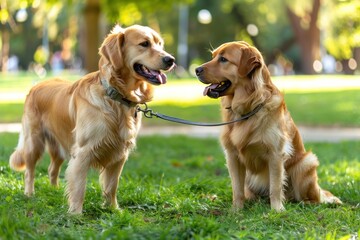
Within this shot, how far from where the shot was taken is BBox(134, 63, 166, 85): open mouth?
5385mm

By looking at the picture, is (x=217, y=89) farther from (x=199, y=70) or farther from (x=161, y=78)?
(x=161, y=78)

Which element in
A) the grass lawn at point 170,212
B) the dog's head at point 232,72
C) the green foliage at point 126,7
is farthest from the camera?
the green foliage at point 126,7

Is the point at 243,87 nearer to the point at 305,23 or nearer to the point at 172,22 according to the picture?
the point at 305,23

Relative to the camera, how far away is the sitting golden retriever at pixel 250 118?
563cm

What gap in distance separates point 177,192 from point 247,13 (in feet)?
137

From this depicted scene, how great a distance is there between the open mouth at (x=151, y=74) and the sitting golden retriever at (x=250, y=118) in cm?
44

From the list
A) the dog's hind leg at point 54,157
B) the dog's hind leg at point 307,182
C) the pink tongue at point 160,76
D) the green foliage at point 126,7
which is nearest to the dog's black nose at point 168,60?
the pink tongue at point 160,76

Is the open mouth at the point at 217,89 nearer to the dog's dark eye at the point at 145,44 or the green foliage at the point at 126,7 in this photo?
the dog's dark eye at the point at 145,44

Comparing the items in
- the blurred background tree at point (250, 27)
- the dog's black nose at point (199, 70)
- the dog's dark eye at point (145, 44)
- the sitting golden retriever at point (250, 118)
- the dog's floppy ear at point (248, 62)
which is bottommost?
the blurred background tree at point (250, 27)

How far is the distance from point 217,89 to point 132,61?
0.90 metres

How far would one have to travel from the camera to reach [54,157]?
6715 mm

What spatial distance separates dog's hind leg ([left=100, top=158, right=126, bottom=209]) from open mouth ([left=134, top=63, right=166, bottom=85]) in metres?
0.89

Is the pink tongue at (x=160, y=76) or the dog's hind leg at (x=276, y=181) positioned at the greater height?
the pink tongue at (x=160, y=76)

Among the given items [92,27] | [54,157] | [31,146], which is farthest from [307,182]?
[92,27]
